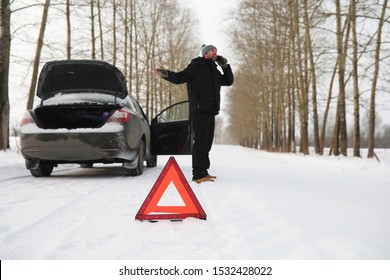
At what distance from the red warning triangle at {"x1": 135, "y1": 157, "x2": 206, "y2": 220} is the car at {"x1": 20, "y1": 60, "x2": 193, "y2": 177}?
2643mm

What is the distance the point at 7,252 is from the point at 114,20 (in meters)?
18.7

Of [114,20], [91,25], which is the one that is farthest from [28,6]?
[114,20]

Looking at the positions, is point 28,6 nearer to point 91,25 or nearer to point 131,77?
point 91,25

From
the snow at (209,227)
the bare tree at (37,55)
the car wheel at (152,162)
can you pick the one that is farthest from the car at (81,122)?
the bare tree at (37,55)

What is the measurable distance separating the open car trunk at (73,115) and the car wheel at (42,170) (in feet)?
2.33

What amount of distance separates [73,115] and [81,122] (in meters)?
0.19

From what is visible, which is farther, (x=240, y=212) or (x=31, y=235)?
(x=240, y=212)

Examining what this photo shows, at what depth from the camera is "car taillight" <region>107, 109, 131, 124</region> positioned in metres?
5.44

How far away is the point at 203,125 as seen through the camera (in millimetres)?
5195

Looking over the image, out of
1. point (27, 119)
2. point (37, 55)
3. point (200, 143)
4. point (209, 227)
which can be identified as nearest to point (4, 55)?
point (37, 55)

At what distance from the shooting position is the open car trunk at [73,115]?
551 centimetres

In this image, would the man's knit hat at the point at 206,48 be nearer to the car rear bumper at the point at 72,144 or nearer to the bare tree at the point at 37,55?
the car rear bumper at the point at 72,144

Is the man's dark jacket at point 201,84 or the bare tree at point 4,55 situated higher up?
the bare tree at point 4,55

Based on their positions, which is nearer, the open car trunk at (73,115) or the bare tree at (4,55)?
the open car trunk at (73,115)
